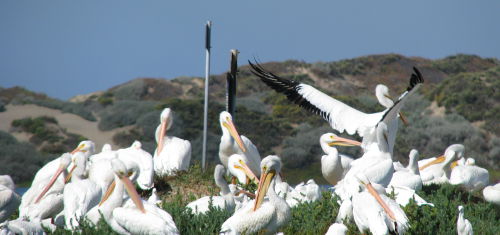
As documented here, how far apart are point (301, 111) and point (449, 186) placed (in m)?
24.5

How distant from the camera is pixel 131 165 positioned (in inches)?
293

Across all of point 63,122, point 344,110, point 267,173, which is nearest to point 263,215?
point 267,173

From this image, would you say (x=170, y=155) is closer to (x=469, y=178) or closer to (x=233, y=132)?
(x=233, y=132)

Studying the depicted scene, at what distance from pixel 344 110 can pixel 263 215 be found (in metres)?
4.58

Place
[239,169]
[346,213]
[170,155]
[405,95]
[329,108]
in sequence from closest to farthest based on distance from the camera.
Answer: [346,213] < [405,95] < [239,169] < [170,155] < [329,108]

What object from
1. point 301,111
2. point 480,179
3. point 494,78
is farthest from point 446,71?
point 480,179

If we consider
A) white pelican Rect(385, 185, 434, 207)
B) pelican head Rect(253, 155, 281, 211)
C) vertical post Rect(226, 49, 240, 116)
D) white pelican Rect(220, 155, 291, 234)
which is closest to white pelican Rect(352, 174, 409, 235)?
white pelican Rect(220, 155, 291, 234)

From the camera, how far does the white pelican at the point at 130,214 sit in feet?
20.7

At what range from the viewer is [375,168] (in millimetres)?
8547

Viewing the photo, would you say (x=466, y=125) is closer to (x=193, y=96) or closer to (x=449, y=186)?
(x=193, y=96)

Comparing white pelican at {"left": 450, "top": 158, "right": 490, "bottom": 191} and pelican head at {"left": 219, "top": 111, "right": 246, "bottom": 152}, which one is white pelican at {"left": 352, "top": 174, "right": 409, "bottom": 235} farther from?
white pelican at {"left": 450, "top": 158, "right": 490, "bottom": 191}

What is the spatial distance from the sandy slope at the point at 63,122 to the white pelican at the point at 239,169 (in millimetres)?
20812

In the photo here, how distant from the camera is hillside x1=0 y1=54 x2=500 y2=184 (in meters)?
29.5

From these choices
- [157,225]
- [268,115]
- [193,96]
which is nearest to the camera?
[157,225]
